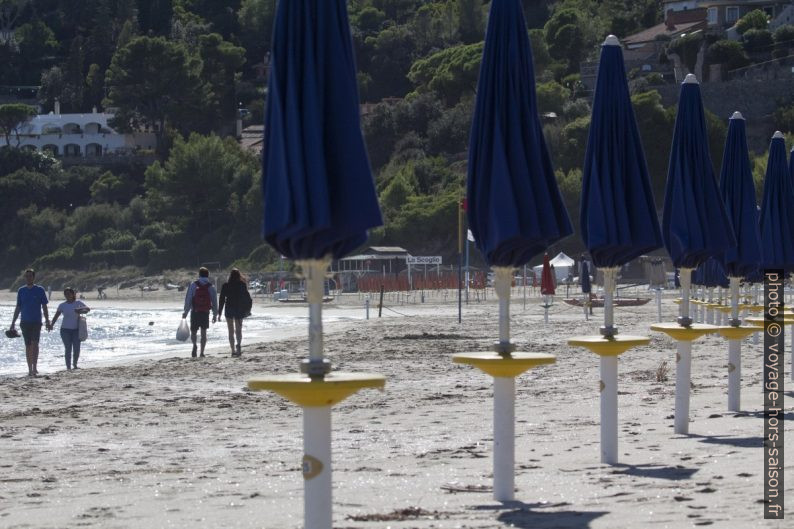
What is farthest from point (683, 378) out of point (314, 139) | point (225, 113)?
point (225, 113)

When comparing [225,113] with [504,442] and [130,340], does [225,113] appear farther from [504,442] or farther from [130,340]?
[504,442]

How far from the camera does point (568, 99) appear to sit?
286 ft

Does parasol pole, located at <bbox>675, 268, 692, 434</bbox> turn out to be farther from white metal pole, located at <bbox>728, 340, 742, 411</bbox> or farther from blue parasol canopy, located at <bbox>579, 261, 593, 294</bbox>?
blue parasol canopy, located at <bbox>579, 261, 593, 294</bbox>

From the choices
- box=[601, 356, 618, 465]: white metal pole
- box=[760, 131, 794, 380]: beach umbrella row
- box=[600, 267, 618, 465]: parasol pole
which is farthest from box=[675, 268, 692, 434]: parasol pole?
box=[760, 131, 794, 380]: beach umbrella row

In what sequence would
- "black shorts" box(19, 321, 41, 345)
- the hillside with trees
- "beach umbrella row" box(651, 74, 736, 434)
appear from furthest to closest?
1. the hillside with trees
2. "black shorts" box(19, 321, 41, 345)
3. "beach umbrella row" box(651, 74, 736, 434)

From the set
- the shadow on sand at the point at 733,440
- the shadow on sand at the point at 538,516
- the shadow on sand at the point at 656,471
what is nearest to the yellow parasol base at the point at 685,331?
the shadow on sand at the point at 733,440

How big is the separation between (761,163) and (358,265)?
19.2 meters

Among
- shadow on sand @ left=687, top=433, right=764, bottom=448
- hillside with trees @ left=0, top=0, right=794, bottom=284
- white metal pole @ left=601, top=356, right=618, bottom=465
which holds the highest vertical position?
hillside with trees @ left=0, top=0, right=794, bottom=284

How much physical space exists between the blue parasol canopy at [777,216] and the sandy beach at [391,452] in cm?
133

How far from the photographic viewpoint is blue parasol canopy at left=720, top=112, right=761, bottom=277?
12734 mm

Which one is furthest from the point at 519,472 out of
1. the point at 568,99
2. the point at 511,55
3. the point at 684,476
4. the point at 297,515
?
the point at 568,99

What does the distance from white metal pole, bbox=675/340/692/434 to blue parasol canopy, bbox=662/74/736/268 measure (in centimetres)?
94

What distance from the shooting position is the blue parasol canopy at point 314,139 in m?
6.42

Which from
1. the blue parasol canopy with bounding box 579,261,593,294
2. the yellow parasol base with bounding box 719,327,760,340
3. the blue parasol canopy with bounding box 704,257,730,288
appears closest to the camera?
the yellow parasol base with bounding box 719,327,760,340
